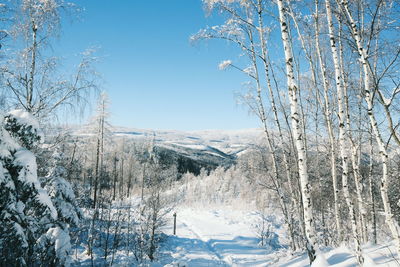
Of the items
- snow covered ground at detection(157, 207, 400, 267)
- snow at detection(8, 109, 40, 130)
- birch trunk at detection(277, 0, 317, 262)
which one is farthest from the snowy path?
snow at detection(8, 109, 40, 130)

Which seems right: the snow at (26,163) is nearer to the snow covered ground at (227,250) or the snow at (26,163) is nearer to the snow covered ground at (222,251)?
the snow covered ground at (227,250)

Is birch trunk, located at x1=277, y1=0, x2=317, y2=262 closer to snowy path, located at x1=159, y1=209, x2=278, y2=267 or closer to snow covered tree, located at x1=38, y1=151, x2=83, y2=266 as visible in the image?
snowy path, located at x1=159, y1=209, x2=278, y2=267

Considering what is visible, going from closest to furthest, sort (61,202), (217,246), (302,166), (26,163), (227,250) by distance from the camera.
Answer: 1. (26,163)
2. (302,166)
3. (61,202)
4. (227,250)
5. (217,246)

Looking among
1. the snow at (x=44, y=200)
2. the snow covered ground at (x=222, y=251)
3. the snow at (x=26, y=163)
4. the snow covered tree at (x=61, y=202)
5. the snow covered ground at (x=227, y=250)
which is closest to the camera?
the snow at (x=26, y=163)

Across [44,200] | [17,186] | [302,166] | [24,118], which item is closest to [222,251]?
[302,166]

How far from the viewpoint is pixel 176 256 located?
10961 millimetres

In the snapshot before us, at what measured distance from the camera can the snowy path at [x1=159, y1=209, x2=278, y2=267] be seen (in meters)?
9.89

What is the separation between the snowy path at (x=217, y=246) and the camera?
9.89m

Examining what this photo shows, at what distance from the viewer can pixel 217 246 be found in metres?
12.1

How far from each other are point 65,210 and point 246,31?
8.12 m

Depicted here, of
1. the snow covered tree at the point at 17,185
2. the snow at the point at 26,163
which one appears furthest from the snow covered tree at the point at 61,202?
the snow at the point at 26,163

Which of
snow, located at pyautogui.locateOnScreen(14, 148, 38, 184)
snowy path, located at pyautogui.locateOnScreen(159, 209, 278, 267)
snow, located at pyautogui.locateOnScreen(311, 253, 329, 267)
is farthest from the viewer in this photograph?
snowy path, located at pyautogui.locateOnScreen(159, 209, 278, 267)

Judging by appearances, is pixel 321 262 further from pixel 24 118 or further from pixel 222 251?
pixel 222 251

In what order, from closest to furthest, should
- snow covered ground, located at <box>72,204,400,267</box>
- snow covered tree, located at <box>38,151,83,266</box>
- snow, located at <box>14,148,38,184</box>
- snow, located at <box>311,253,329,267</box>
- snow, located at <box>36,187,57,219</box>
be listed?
1. snow, located at <box>311,253,329,267</box>
2. snow, located at <box>14,148,38,184</box>
3. snow, located at <box>36,187,57,219</box>
4. snow covered tree, located at <box>38,151,83,266</box>
5. snow covered ground, located at <box>72,204,400,267</box>
